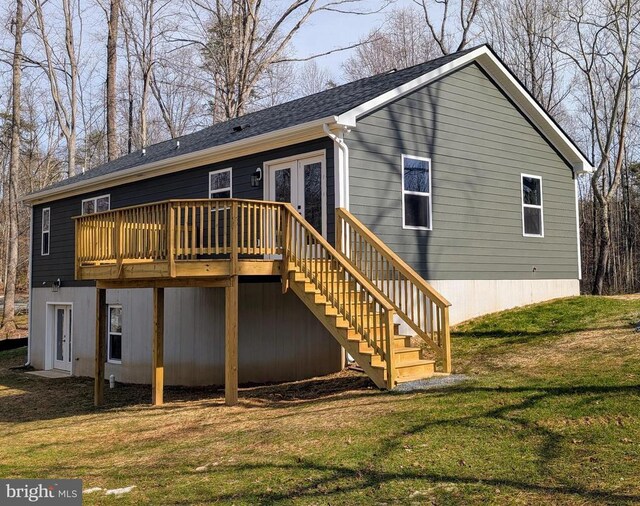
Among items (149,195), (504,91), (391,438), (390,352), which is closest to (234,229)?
(390,352)

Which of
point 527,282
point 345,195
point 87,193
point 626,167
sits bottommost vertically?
point 527,282

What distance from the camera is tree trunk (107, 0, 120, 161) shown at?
25953mm

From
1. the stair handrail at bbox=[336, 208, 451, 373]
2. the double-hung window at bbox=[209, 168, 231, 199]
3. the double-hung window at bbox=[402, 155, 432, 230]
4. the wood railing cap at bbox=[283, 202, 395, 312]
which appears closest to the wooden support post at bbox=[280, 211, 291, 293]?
the wood railing cap at bbox=[283, 202, 395, 312]

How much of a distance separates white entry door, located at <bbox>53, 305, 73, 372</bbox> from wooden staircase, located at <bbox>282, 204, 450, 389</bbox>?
33.4 ft

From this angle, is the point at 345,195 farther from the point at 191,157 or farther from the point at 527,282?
the point at 527,282

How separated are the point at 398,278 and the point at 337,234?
1264mm

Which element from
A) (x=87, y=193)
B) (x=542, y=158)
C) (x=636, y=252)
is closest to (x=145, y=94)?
(x=87, y=193)

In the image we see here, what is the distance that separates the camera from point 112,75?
26031mm

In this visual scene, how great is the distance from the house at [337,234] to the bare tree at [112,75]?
10262 millimetres

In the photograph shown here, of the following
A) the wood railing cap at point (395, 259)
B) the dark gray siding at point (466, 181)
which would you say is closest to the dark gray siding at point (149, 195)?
the wood railing cap at point (395, 259)

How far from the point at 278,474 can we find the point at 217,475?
0.64 meters

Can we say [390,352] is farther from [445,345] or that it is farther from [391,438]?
[391,438]

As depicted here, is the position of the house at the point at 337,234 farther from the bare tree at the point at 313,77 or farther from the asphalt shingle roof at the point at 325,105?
the bare tree at the point at 313,77

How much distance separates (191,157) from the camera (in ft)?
43.1
